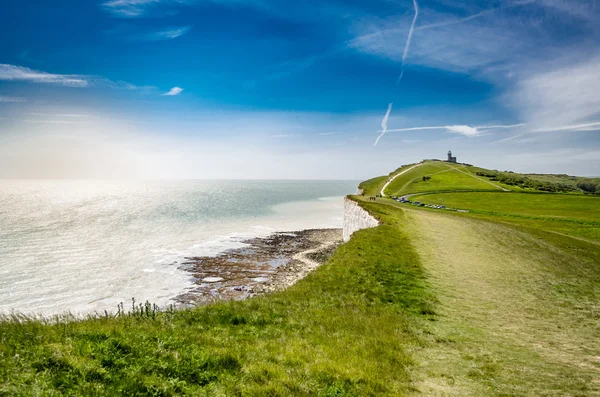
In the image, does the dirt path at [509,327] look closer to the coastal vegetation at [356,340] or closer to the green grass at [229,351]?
the coastal vegetation at [356,340]

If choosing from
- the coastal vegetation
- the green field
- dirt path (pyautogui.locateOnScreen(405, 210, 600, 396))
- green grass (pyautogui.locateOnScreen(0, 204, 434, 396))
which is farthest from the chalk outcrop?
green grass (pyautogui.locateOnScreen(0, 204, 434, 396))

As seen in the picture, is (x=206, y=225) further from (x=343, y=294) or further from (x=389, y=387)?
(x=389, y=387)

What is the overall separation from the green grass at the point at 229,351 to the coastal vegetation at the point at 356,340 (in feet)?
0.12

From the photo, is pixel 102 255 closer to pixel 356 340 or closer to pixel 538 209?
pixel 356 340

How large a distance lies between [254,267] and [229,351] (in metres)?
33.3

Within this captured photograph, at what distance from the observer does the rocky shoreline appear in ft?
103

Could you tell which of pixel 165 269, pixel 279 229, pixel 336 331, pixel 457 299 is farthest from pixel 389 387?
pixel 279 229

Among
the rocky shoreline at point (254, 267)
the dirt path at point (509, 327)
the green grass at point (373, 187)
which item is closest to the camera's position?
the dirt path at point (509, 327)

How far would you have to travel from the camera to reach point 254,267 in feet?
135

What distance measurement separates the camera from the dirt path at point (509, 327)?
28.2 ft

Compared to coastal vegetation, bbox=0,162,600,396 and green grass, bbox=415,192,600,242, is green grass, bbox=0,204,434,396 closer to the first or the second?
coastal vegetation, bbox=0,162,600,396

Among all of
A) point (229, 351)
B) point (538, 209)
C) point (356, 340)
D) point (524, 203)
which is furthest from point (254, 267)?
point (524, 203)

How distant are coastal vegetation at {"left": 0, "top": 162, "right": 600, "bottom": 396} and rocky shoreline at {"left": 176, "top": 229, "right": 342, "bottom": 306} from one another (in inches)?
432

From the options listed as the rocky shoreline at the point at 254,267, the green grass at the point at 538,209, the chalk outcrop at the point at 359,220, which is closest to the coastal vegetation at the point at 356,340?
the rocky shoreline at the point at 254,267
